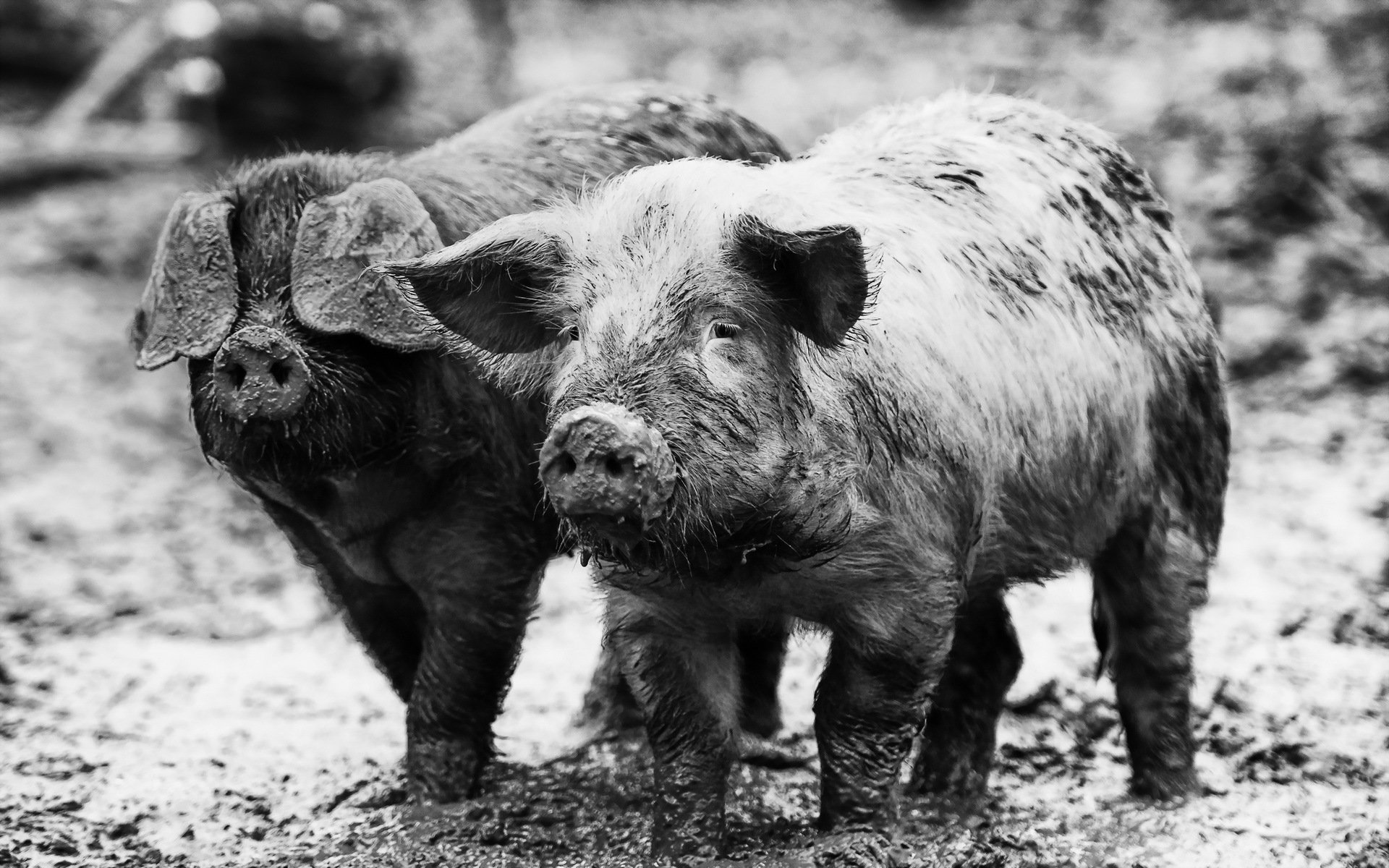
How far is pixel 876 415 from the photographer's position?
13.9 ft

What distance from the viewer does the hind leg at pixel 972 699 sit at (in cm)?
541

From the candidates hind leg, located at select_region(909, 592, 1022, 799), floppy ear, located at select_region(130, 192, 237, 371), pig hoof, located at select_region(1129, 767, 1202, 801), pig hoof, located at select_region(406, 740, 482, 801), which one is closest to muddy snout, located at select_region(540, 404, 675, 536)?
floppy ear, located at select_region(130, 192, 237, 371)

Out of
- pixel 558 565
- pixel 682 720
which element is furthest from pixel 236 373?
pixel 558 565

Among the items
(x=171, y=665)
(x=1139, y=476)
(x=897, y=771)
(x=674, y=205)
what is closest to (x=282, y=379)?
(x=674, y=205)

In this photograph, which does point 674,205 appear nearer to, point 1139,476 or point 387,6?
point 1139,476

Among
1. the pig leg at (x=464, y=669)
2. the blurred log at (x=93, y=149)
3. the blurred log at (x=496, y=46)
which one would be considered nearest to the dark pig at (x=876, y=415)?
the pig leg at (x=464, y=669)

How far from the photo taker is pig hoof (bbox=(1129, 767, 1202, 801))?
5359 millimetres

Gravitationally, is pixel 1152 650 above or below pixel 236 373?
below

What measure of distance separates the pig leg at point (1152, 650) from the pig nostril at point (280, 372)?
2594mm

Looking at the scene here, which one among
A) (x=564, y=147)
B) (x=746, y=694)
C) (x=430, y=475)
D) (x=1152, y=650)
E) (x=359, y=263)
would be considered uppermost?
(x=564, y=147)

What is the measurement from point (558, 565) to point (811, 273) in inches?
188

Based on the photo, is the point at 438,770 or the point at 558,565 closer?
the point at 438,770

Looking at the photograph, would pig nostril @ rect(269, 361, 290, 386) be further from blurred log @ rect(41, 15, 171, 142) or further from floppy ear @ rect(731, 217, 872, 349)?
blurred log @ rect(41, 15, 171, 142)

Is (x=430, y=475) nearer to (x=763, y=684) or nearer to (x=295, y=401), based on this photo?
(x=295, y=401)
